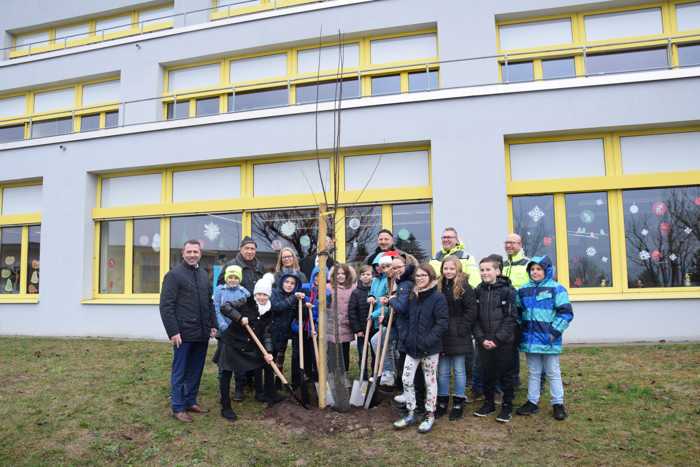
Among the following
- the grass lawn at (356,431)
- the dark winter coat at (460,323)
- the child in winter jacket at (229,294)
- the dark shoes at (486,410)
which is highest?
the child in winter jacket at (229,294)

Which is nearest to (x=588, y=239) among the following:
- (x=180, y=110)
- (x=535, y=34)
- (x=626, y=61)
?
(x=626, y=61)

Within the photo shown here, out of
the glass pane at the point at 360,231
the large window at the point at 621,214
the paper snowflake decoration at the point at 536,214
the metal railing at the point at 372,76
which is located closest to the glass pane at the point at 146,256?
the metal railing at the point at 372,76

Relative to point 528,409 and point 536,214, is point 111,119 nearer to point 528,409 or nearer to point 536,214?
point 536,214

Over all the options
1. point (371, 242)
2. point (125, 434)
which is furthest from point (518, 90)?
point (125, 434)

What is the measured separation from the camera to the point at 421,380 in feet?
16.3

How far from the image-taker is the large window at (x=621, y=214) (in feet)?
26.4

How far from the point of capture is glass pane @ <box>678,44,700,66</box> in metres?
8.74

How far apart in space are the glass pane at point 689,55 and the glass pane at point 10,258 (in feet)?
46.8

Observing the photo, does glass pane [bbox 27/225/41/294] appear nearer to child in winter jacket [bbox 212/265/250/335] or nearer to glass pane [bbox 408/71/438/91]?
child in winter jacket [bbox 212/265/250/335]

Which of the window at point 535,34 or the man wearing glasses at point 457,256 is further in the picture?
the window at point 535,34

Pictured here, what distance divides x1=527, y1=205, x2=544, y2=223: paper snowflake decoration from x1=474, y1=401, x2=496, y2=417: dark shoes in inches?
177

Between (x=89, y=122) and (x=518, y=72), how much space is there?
32.4 feet

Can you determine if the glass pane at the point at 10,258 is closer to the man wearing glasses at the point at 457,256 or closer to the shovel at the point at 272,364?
the shovel at the point at 272,364

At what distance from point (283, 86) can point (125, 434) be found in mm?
7693
